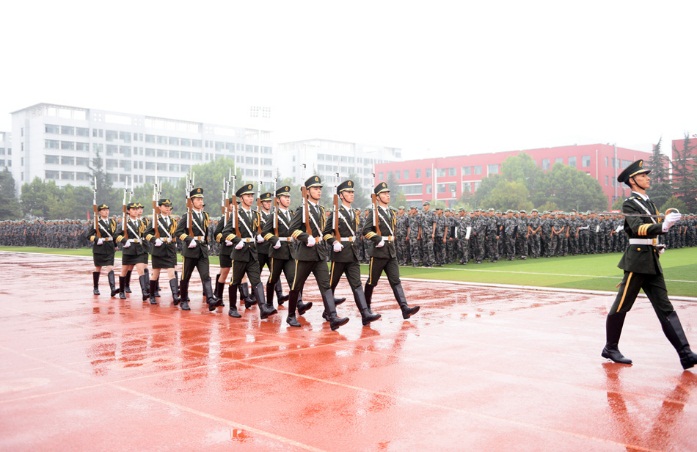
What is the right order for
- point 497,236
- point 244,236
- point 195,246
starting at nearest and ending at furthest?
point 244,236 < point 195,246 < point 497,236

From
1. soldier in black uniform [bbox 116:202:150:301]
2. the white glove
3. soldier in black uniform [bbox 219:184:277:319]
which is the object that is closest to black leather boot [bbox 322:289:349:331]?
soldier in black uniform [bbox 219:184:277:319]

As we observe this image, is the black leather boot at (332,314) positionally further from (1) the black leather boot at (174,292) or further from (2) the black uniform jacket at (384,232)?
(1) the black leather boot at (174,292)

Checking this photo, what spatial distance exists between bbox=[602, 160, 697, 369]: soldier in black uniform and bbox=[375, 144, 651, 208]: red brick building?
2736 inches

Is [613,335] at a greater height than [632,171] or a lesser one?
lesser

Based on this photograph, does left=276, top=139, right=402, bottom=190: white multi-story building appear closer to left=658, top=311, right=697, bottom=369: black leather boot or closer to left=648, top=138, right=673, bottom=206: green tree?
left=648, top=138, right=673, bottom=206: green tree

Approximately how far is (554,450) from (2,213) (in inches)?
2734

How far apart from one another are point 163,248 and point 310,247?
150 inches

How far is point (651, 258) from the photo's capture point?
601 centimetres

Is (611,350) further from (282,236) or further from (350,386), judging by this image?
(282,236)

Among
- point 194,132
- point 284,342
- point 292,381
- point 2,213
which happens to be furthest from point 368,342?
point 194,132

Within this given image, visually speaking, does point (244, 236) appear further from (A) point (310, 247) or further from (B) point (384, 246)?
(B) point (384, 246)

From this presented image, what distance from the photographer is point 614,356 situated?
6078mm

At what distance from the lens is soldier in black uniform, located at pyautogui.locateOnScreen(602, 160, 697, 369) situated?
5891mm

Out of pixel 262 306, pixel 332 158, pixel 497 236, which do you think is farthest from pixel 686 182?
pixel 332 158
